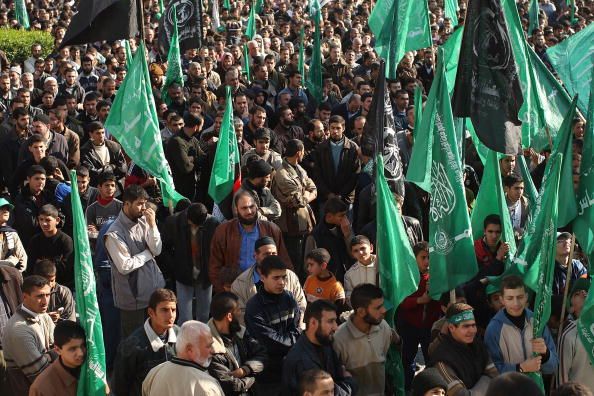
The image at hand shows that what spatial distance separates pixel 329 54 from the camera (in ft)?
58.3

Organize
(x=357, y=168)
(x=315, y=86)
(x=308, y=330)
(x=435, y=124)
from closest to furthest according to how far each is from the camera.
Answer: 1. (x=308, y=330)
2. (x=435, y=124)
3. (x=357, y=168)
4. (x=315, y=86)

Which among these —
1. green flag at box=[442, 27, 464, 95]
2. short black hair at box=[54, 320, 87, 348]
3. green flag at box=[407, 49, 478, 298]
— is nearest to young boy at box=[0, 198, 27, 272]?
short black hair at box=[54, 320, 87, 348]

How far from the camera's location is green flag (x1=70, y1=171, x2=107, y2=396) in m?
6.47

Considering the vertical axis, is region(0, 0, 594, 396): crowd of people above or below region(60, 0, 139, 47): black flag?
below

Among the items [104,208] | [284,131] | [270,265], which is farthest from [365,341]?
[284,131]

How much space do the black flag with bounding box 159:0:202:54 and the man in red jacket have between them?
700cm

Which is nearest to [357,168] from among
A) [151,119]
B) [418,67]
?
[151,119]

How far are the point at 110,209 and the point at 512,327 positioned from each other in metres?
3.98

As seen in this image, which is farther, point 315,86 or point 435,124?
point 315,86

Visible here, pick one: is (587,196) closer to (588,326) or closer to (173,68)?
(588,326)

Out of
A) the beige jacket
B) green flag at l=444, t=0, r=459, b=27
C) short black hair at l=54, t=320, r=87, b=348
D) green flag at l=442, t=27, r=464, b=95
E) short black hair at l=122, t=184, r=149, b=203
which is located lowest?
the beige jacket

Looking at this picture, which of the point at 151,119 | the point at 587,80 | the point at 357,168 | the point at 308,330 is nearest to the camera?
the point at 308,330

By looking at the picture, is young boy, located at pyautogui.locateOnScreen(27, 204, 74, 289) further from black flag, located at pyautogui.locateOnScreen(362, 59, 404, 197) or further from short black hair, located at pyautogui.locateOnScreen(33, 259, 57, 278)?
black flag, located at pyautogui.locateOnScreen(362, 59, 404, 197)

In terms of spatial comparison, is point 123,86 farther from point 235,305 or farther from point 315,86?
point 315,86
